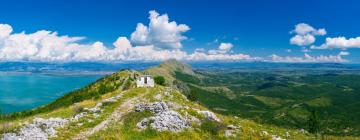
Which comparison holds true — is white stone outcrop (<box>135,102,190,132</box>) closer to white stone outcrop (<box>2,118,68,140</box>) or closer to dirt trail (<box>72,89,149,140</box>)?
dirt trail (<box>72,89,149,140</box>)

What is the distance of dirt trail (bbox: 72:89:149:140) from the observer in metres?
53.9

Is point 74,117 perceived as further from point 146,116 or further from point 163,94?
point 163,94

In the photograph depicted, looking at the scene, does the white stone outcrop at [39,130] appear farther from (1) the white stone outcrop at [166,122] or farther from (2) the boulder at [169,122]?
(2) the boulder at [169,122]

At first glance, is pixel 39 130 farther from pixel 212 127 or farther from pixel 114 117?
pixel 212 127

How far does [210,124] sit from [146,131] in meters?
12.4

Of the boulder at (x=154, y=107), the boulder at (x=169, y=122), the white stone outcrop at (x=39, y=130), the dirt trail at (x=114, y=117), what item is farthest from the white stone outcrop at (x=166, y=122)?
the white stone outcrop at (x=39, y=130)

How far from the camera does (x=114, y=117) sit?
208 feet

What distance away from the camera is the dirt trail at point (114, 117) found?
53925 mm

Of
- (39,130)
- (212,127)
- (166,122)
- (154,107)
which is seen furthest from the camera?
(154,107)

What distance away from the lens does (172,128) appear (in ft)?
184

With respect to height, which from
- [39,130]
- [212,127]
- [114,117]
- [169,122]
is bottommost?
[212,127]

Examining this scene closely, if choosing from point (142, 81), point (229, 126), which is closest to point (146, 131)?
point (229, 126)

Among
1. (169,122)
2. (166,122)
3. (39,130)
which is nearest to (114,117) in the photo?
(166,122)

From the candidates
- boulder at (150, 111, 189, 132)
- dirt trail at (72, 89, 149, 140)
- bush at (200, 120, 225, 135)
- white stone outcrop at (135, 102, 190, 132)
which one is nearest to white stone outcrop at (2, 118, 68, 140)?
dirt trail at (72, 89, 149, 140)
